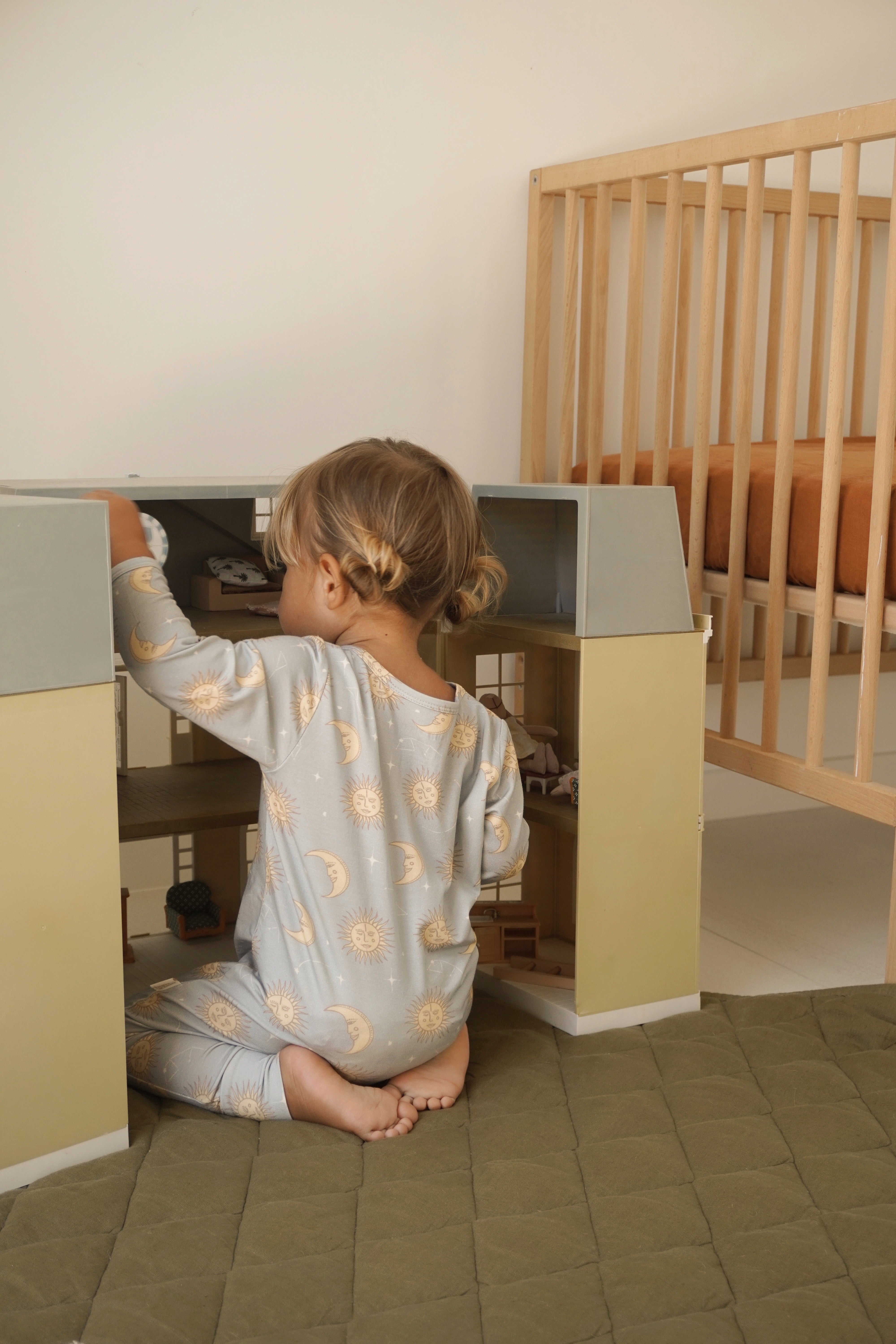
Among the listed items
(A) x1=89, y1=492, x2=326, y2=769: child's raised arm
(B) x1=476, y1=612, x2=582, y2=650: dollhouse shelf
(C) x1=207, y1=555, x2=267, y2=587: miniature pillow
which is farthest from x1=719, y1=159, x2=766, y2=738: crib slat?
(A) x1=89, y1=492, x2=326, y2=769: child's raised arm

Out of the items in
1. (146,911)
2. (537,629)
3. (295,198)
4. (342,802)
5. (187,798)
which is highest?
(295,198)

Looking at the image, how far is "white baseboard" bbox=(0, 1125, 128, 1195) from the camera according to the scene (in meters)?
1.02

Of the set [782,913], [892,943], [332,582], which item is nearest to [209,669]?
[332,582]

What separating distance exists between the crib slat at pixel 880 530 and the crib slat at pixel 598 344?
0.52m

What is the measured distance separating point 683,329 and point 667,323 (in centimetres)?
38

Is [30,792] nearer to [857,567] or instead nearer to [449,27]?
[857,567]

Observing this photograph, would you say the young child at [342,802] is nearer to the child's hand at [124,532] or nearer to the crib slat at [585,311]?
the child's hand at [124,532]

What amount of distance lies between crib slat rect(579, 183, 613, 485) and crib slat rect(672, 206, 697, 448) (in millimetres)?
211

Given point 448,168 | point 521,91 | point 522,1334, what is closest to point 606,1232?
point 522,1334

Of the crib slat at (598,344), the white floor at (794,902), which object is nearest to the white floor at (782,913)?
the white floor at (794,902)

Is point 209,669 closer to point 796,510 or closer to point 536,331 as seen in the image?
point 796,510

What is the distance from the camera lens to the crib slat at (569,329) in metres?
1.91

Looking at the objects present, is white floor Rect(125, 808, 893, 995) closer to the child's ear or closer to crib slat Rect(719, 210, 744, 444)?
the child's ear

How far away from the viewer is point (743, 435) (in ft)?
5.29
